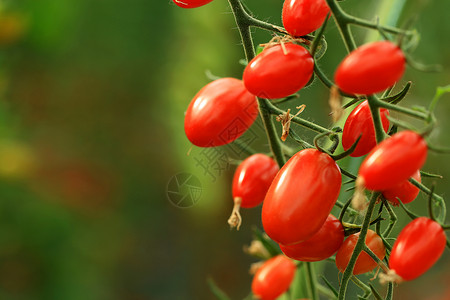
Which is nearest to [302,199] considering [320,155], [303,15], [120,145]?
[320,155]

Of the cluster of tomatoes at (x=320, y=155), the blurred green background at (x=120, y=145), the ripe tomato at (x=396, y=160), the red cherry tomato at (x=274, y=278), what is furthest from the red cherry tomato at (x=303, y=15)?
the blurred green background at (x=120, y=145)

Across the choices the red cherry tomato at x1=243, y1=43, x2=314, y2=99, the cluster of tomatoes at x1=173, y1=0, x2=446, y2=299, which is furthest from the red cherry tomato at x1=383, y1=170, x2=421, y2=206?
the red cherry tomato at x1=243, y1=43, x2=314, y2=99

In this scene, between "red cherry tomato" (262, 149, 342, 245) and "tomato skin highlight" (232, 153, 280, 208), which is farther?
"tomato skin highlight" (232, 153, 280, 208)

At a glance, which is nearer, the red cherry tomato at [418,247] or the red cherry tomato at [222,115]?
the red cherry tomato at [418,247]

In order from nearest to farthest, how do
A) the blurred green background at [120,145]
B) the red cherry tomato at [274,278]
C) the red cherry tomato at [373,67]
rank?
the red cherry tomato at [373,67], the red cherry tomato at [274,278], the blurred green background at [120,145]

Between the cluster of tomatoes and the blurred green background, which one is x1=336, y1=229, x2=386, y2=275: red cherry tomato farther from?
the blurred green background

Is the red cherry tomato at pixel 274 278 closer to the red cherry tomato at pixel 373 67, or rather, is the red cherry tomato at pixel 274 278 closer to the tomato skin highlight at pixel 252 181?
the tomato skin highlight at pixel 252 181
